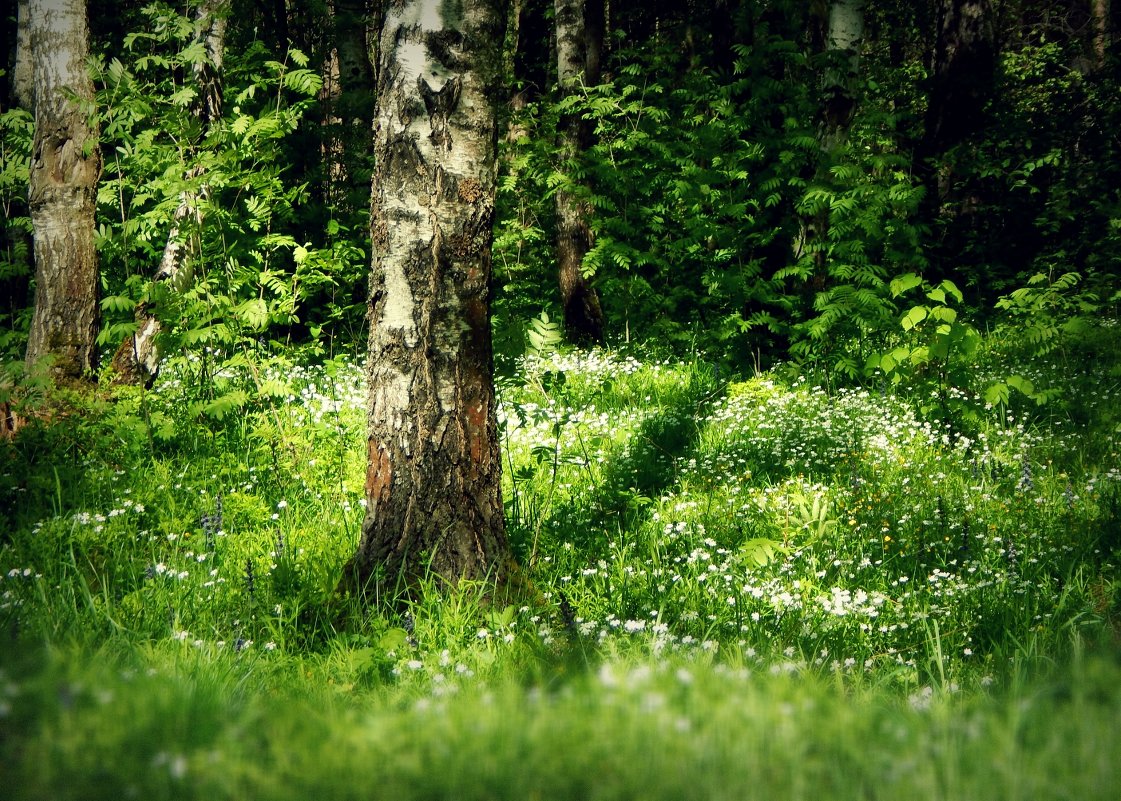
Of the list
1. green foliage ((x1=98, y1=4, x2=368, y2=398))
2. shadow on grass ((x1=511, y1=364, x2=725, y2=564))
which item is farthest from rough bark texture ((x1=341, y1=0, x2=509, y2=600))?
green foliage ((x1=98, y1=4, x2=368, y2=398))

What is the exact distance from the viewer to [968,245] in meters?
11.8

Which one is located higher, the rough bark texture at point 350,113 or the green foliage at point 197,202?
the rough bark texture at point 350,113

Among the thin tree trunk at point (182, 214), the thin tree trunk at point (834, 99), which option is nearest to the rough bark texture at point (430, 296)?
the thin tree trunk at point (182, 214)

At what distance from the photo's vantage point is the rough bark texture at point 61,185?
6285 mm

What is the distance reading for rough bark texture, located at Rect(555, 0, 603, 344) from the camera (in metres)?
10.8

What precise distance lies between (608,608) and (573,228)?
816cm

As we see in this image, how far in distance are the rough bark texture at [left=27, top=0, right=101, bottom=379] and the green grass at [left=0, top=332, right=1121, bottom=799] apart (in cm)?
84

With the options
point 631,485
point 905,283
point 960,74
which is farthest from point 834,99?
point 631,485

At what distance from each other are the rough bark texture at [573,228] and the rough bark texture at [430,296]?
7266mm

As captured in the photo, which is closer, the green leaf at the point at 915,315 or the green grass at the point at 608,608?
the green grass at the point at 608,608

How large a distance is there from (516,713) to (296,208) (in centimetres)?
1043

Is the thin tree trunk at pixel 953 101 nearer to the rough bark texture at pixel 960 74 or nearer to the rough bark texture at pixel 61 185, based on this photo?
the rough bark texture at pixel 960 74

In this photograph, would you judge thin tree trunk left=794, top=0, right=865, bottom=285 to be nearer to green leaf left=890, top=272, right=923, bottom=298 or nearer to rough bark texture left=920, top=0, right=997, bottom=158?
green leaf left=890, top=272, right=923, bottom=298

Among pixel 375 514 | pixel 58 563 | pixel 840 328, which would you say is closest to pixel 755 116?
pixel 840 328
